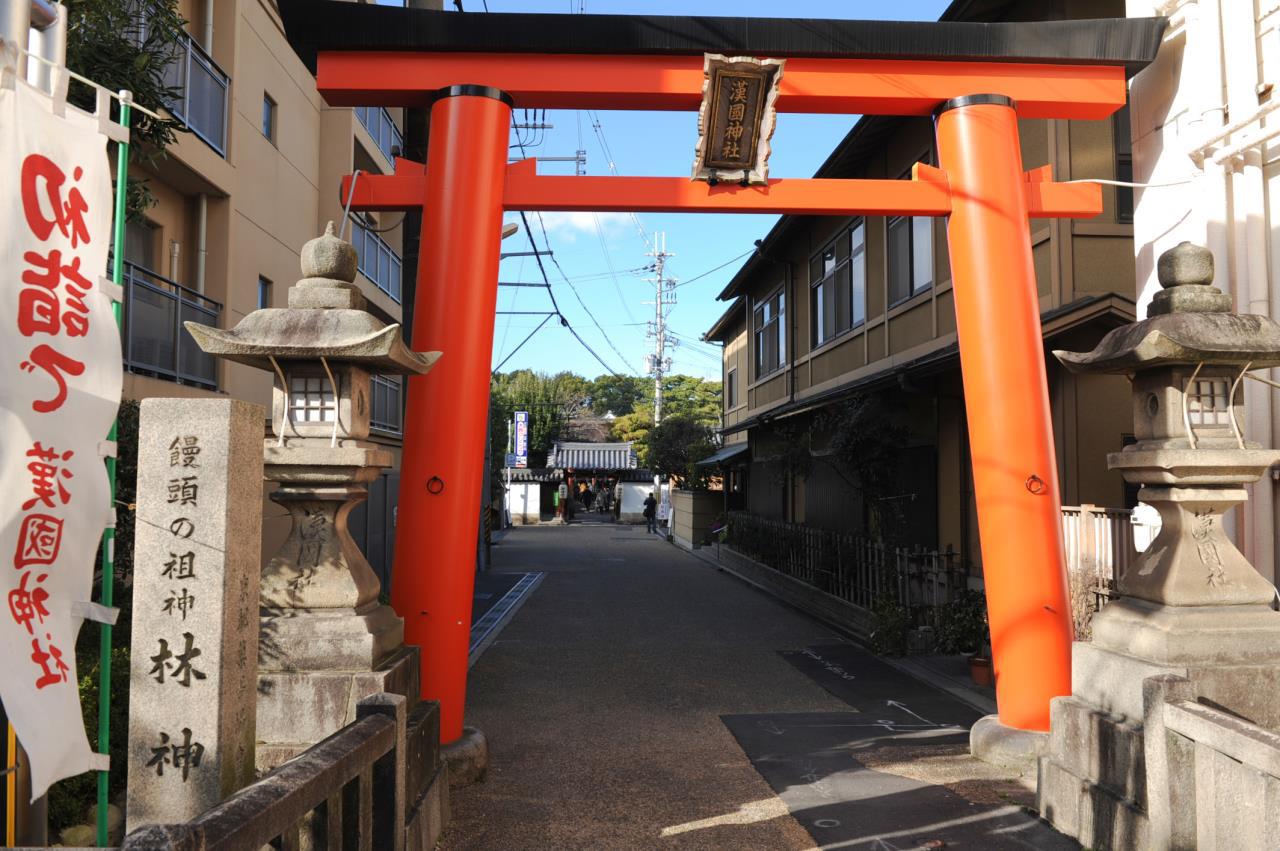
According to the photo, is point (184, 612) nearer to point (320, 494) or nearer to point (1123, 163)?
point (320, 494)

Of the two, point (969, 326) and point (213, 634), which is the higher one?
point (969, 326)

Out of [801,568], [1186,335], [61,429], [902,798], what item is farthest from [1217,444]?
[801,568]

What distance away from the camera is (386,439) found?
57.9 feet

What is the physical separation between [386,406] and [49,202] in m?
14.7

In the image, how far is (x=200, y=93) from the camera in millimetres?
10680

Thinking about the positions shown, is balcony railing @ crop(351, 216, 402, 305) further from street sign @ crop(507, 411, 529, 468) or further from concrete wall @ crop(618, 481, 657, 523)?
concrete wall @ crop(618, 481, 657, 523)

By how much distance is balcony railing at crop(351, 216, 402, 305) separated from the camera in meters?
17.5

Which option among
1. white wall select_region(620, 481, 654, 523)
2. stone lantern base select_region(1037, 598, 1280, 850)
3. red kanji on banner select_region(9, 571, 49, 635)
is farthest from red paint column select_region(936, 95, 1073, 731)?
white wall select_region(620, 481, 654, 523)

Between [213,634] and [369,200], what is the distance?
462 cm

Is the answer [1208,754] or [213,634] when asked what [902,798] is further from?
[213,634]

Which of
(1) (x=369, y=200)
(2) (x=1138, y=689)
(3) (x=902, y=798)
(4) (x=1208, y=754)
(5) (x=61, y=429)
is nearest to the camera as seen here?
(5) (x=61, y=429)

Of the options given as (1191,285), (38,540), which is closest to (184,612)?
(38,540)

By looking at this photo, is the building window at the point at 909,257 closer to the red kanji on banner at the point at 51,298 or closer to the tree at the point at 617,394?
the red kanji on banner at the point at 51,298

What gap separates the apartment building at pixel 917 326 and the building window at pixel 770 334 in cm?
11
